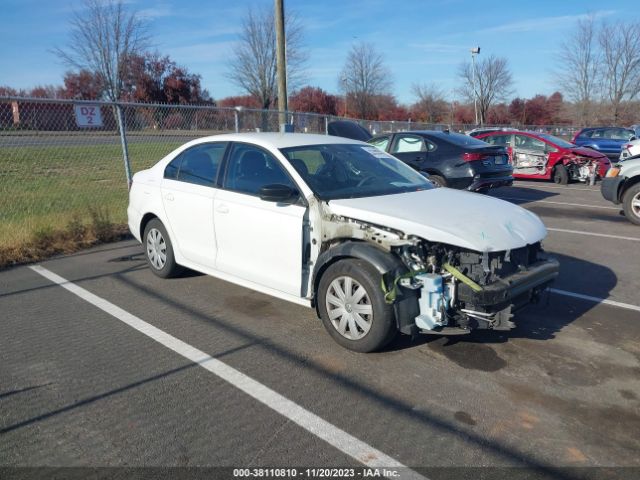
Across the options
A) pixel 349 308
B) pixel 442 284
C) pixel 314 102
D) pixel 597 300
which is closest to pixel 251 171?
pixel 349 308

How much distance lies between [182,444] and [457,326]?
2.05 m

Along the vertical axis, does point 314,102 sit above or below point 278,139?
above

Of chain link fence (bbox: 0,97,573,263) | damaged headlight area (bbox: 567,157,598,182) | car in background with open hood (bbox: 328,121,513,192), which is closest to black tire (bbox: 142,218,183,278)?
chain link fence (bbox: 0,97,573,263)

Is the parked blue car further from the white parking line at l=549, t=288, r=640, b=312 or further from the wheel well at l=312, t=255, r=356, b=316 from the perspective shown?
the wheel well at l=312, t=255, r=356, b=316

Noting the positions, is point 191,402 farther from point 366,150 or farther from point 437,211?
point 366,150

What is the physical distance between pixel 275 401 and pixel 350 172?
7.82 ft

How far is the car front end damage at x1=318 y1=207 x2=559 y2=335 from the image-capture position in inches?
143

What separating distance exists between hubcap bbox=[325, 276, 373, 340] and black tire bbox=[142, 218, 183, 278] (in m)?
2.37

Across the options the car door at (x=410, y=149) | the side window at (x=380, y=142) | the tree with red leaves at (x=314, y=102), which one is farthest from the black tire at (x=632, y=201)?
the tree with red leaves at (x=314, y=102)

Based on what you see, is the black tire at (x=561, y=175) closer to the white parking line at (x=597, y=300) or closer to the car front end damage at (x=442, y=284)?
the white parking line at (x=597, y=300)

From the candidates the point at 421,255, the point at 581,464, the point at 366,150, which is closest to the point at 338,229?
the point at 421,255

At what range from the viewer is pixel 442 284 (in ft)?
12.0

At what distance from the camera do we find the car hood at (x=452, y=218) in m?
3.67

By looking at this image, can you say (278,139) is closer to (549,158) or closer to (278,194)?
(278,194)
